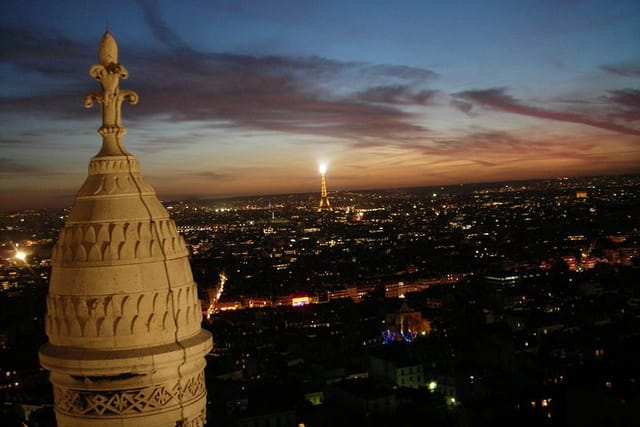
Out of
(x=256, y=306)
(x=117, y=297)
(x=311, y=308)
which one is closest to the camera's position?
(x=117, y=297)

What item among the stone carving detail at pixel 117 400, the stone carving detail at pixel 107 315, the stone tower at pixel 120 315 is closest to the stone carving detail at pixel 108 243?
the stone tower at pixel 120 315

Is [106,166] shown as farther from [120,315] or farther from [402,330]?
[402,330]

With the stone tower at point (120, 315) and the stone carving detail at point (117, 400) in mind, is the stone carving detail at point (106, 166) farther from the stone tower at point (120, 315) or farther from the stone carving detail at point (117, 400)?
the stone carving detail at point (117, 400)

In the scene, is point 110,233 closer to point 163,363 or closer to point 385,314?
point 163,363

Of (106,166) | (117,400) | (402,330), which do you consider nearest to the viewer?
(117,400)

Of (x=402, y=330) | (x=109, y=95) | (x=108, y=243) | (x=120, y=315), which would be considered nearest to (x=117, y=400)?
(x=120, y=315)

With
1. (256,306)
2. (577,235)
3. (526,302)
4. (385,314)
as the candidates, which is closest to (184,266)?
(385,314)
